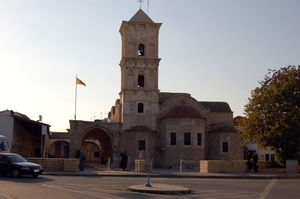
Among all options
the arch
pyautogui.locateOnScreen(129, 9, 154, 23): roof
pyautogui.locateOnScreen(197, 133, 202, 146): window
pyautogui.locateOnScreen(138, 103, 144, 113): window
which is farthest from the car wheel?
the arch

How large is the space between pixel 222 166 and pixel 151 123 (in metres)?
18.7

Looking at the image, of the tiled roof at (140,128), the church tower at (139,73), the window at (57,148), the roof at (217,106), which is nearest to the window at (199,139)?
the church tower at (139,73)

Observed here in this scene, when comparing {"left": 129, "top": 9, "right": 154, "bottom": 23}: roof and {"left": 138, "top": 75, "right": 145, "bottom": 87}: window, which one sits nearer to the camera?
{"left": 138, "top": 75, "right": 145, "bottom": 87}: window

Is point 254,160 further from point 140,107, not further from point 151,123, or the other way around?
point 140,107

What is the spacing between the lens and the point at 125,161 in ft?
116

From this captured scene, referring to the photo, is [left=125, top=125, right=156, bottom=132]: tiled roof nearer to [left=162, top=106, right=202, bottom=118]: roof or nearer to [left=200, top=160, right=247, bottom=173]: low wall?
[left=162, top=106, right=202, bottom=118]: roof

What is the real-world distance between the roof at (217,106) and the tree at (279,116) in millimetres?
18144

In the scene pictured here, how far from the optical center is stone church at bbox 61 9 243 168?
4894 cm

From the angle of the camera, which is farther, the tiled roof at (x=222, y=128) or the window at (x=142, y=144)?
the tiled roof at (x=222, y=128)

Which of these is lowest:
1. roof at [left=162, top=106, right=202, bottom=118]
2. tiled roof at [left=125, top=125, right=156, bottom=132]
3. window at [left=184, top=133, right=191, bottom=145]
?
window at [left=184, top=133, right=191, bottom=145]

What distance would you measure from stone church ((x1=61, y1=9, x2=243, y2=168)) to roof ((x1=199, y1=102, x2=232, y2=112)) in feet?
5.16

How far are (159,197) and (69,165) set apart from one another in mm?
15437

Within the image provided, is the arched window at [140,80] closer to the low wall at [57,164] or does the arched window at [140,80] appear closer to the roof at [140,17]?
the roof at [140,17]

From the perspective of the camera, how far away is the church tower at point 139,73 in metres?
50.7
